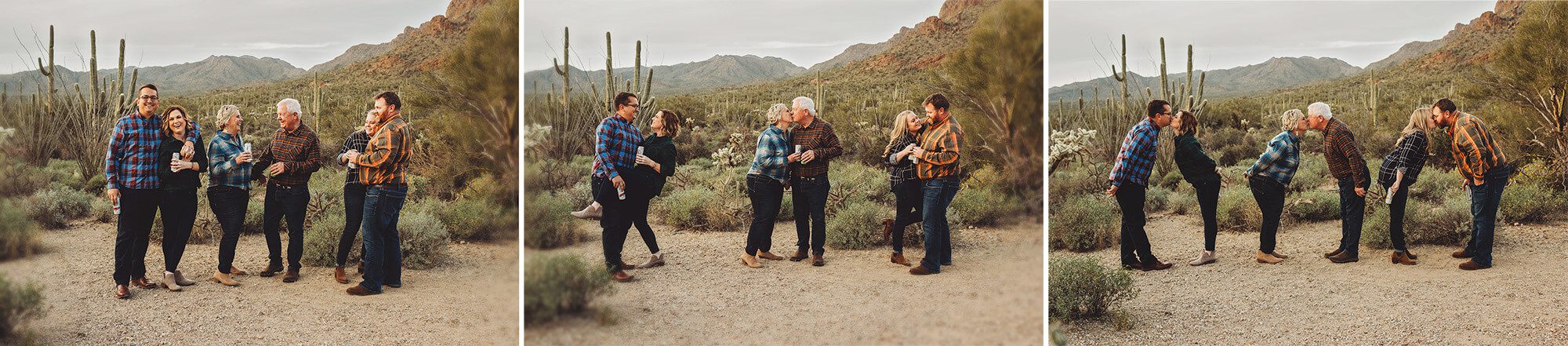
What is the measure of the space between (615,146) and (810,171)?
1.12m

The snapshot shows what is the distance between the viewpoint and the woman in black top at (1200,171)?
5.47m

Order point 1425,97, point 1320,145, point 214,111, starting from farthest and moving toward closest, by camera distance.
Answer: point 1320,145
point 1425,97
point 214,111

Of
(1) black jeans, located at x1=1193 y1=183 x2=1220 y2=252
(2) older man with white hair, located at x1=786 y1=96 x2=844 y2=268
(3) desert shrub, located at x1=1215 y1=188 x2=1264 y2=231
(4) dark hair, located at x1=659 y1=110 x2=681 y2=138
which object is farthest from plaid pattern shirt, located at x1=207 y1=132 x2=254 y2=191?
(3) desert shrub, located at x1=1215 y1=188 x2=1264 y2=231

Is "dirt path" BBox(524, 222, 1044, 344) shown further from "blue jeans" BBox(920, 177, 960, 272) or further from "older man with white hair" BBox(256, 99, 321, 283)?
"older man with white hair" BBox(256, 99, 321, 283)

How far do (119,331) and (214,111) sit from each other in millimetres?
1303

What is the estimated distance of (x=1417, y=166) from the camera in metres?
5.44

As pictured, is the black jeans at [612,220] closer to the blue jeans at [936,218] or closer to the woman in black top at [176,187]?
the blue jeans at [936,218]

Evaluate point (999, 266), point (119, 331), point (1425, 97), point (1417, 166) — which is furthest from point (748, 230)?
point (1425, 97)

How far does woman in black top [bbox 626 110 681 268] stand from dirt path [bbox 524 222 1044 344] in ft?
1.33

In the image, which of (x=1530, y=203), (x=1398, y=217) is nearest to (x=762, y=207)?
(x=1398, y=217)

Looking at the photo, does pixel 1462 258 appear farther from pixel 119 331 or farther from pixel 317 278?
pixel 119 331

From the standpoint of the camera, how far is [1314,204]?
5758 millimetres

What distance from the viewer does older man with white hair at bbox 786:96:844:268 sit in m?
5.34

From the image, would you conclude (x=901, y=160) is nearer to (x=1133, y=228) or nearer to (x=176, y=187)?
(x=1133, y=228)
